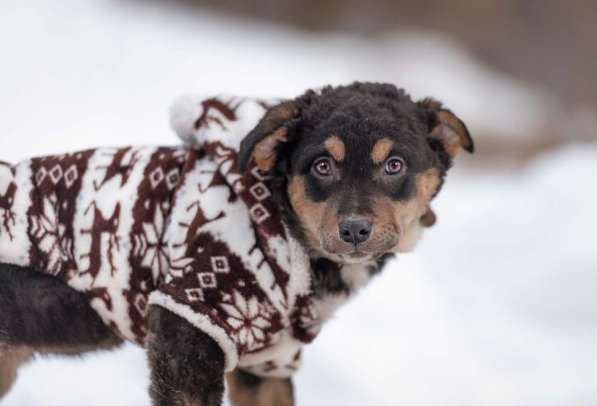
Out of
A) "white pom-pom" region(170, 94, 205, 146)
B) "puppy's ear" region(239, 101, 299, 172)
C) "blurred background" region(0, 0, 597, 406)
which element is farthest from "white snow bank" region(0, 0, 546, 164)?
"puppy's ear" region(239, 101, 299, 172)

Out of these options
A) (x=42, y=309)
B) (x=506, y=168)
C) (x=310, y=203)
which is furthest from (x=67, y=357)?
(x=506, y=168)

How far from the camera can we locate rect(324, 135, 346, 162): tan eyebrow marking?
3.43 metres

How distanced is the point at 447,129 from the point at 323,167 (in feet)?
2.06

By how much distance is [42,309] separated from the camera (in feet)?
12.0

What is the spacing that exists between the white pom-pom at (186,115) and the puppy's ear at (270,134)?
375mm

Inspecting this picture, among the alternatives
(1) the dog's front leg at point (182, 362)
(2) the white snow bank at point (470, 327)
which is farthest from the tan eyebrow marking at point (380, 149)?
(2) the white snow bank at point (470, 327)

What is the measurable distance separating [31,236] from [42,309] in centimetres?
31

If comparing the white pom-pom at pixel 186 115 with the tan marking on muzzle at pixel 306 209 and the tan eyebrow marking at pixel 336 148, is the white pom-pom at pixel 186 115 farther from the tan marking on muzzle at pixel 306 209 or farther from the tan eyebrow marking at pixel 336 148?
the tan eyebrow marking at pixel 336 148

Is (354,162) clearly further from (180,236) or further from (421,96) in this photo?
(421,96)

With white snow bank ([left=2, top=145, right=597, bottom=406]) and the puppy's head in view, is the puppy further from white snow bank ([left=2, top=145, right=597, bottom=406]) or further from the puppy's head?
white snow bank ([left=2, top=145, right=597, bottom=406])

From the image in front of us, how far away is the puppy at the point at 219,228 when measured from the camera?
11.1ft

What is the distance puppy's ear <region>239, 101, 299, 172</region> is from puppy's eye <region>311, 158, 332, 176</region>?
0.21 metres

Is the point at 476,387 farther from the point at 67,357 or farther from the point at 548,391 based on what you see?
the point at 67,357

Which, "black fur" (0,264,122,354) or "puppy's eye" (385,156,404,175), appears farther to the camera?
"black fur" (0,264,122,354)
